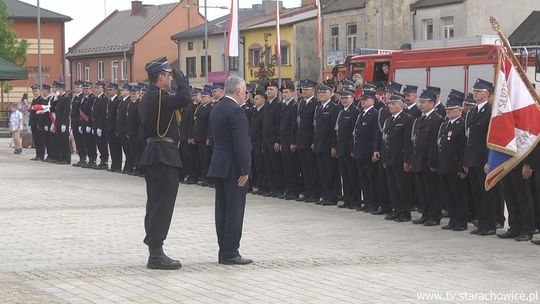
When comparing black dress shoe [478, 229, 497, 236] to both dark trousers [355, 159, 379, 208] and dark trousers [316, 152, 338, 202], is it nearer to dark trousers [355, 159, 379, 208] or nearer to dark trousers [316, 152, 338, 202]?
dark trousers [355, 159, 379, 208]

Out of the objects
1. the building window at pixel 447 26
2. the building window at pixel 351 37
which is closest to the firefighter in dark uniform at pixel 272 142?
the building window at pixel 447 26

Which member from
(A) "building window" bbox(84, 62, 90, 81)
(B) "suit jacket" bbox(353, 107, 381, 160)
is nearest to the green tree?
(A) "building window" bbox(84, 62, 90, 81)

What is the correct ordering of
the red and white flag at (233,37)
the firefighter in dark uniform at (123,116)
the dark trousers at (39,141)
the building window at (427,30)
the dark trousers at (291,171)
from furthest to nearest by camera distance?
the building window at (427,30) → the dark trousers at (39,141) → the red and white flag at (233,37) → the firefighter in dark uniform at (123,116) → the dark trousers at (291,171)

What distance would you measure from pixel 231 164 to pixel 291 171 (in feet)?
23.9

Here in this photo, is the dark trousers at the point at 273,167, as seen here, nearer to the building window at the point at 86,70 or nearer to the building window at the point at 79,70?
the building window at the point at 86,70

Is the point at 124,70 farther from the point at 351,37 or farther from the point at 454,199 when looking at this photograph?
the point at 454,199

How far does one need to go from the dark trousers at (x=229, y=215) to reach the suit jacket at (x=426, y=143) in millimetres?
4021

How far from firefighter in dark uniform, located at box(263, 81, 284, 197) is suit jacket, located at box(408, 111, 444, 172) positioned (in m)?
4.22

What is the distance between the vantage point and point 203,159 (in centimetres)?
2059

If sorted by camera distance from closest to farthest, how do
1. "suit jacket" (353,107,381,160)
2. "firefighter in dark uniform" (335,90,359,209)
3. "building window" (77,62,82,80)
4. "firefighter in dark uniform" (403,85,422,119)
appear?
"firefighter in dark uniform" (403,85,422,119)
"suit jacket" (353,107,381,160)
"firefighter in dark uniform" (335,90,359,209)
"building window" (77,62,82,80)

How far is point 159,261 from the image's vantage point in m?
10.2

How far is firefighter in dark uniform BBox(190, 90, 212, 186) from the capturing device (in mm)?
20078


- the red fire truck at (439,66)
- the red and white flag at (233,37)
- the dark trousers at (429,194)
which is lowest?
the dark trousers at (429,194)

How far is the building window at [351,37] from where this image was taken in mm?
56125
